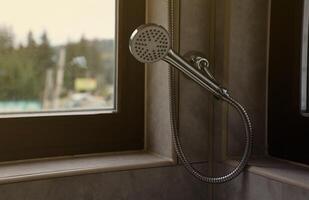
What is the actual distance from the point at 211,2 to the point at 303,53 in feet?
0.85

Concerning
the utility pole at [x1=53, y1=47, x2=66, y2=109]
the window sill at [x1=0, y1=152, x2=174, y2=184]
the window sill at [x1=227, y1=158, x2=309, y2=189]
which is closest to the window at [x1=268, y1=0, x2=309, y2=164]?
the window sill at [x1=227, y1=158, x2=309, y2=189]

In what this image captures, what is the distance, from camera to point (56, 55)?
42.6 inches

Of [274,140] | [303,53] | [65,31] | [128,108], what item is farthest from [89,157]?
[303,53]

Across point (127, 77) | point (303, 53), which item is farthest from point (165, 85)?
point (303, 53)

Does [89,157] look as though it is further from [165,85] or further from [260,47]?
[260,47]

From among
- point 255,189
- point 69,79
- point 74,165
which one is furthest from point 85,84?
point 255,189

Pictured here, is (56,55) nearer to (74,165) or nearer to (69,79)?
(69,79)

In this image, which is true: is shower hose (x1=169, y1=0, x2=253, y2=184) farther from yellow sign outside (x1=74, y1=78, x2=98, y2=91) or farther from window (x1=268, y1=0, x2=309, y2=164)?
yellow sign outside (x1=74, y1=78, x2=98, y2=91)

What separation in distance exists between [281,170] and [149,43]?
1.34 ft

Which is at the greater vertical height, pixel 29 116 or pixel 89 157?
pixel 29 116

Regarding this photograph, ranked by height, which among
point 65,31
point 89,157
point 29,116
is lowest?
point 89,157

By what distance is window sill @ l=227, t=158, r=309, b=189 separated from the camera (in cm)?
89

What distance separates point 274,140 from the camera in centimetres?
109

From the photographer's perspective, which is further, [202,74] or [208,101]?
[208,101]
